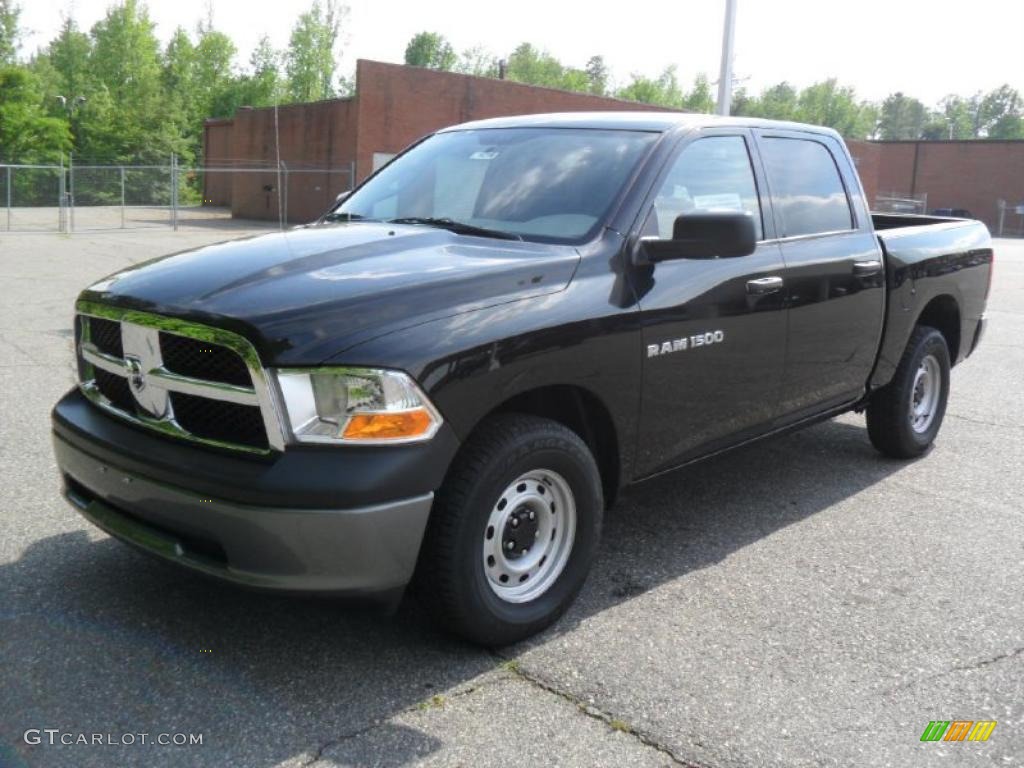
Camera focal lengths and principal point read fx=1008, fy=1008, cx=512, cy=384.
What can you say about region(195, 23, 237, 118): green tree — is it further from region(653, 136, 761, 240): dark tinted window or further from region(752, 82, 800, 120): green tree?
region(653, 136, 761, 240): dark tinted window

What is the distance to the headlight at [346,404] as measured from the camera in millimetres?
2941

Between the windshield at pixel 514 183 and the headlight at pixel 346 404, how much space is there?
44.9 inches

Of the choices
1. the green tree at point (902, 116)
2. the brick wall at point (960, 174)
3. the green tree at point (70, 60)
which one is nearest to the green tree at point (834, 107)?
the green tree at point (902, 116)

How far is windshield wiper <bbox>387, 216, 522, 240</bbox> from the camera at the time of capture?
394 cm

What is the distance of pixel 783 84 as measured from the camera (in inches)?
5344

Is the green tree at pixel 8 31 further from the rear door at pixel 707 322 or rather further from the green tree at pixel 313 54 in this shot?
the rear door at pixel 707 322

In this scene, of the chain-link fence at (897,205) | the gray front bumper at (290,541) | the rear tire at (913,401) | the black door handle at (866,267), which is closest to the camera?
the gray front bumper at (290,541)

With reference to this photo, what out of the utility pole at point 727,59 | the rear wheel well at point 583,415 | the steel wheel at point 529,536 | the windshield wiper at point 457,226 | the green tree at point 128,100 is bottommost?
the steel wheel at point 529,536

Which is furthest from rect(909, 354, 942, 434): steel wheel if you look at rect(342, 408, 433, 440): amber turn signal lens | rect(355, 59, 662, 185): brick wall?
rect(355, 59, 662, 185): brick wall

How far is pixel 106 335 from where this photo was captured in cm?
354

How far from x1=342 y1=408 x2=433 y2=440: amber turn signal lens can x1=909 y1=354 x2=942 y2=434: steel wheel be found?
158 inches

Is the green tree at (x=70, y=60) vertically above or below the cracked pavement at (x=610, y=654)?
above

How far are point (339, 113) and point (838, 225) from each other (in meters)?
29.3

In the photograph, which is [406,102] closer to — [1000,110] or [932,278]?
[932,278]
